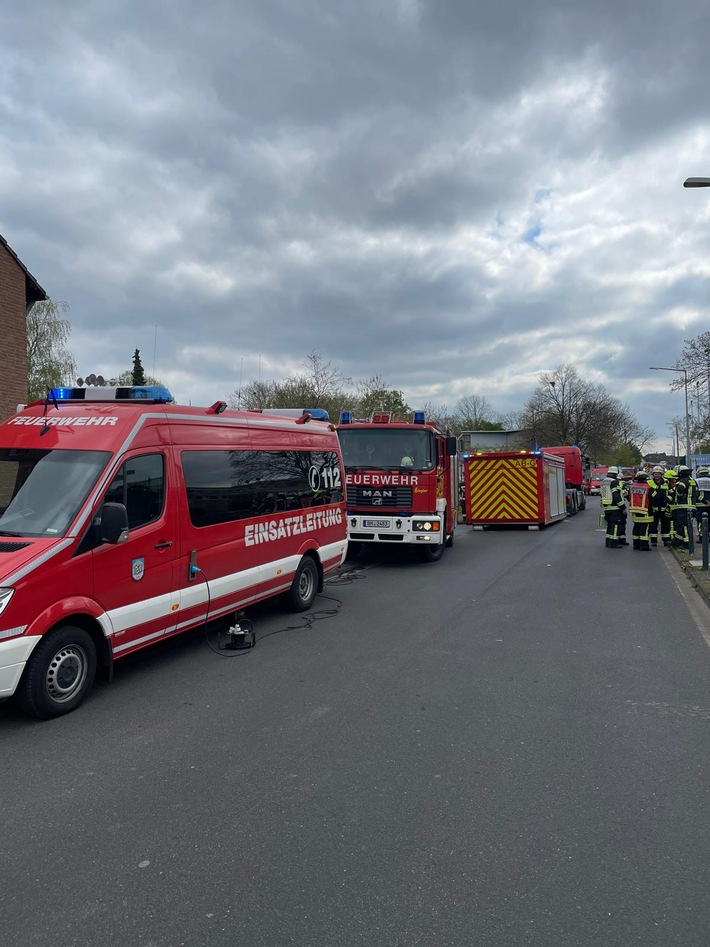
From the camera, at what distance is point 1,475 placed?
5.79 metres

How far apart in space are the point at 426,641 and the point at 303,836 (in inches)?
157

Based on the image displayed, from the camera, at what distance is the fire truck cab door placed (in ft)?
18.2

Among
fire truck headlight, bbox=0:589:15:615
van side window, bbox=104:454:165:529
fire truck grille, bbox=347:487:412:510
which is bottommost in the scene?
fire truck headlight, bbox=0:589:15:615

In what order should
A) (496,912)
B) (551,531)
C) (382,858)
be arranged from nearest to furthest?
(496,912) < (382,858) < (551,531)

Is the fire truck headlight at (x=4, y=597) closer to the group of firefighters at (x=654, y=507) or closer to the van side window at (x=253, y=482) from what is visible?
the van side window at (x=253, y=482)

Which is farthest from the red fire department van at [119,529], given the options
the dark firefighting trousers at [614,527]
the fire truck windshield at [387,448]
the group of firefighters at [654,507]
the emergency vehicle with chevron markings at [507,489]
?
the emergency vehicle with chevron markings at [507,489]

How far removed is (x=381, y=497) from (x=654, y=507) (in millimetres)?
7393

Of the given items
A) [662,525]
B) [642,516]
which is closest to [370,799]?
[642,516]

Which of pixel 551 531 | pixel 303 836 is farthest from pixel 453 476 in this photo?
pixel 303 836

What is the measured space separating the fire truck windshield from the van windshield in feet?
25.8

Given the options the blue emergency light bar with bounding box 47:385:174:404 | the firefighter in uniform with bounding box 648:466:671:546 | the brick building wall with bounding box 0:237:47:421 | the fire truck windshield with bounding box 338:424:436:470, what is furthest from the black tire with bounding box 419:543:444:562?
the brick building wall with bounding box 0:237:47:421

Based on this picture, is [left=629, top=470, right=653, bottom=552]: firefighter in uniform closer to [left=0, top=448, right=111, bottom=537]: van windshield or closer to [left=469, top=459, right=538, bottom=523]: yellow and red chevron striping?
[left=469, top=459, right=538, bottom=523]: yellow and red chevron striping

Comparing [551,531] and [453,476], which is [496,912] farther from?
[551,531]

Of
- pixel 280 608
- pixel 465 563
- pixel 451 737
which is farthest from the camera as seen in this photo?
pixel 465 563
